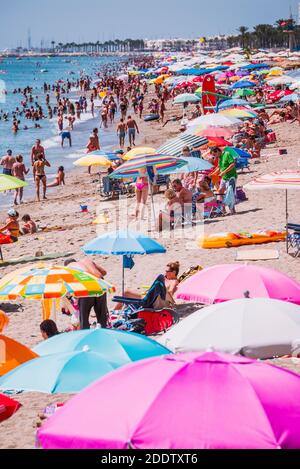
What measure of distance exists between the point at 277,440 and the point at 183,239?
30.9ft

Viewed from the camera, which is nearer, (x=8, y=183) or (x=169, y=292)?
(x=169, y=292)

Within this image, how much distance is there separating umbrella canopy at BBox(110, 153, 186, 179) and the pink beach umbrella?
9509mm

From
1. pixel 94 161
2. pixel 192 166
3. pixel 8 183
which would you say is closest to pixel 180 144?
pixel 192 166

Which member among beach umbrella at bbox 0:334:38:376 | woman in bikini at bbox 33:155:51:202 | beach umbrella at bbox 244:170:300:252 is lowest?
woman in bikini at bbox 33:155:51:202

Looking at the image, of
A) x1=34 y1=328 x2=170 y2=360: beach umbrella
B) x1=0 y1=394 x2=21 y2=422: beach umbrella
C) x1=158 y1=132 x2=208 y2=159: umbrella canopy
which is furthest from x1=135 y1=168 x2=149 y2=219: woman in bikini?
x1=0 y1=394 x2=21 y2=422: beach umbrella

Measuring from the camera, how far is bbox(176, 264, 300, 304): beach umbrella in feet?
26.9

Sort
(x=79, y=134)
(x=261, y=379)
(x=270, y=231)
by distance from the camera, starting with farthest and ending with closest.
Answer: (x=79, y=134)
(x=270, y=231)
(x=261, y=379)

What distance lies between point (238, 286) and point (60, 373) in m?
3.10

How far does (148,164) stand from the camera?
13.9m

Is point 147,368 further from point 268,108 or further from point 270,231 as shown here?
point 268,108

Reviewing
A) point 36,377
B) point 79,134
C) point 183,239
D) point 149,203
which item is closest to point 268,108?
point 79,134

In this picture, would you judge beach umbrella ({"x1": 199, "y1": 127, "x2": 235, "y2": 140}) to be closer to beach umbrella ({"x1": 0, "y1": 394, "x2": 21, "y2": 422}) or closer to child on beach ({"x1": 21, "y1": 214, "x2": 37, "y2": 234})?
child on beach ({"x1": 21, "y1": 214, "x2": 37, "y2": 234})

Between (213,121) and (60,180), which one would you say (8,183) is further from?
(60,180)
